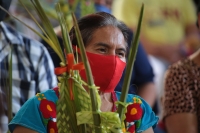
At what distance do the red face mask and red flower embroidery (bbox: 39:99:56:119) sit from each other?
0.14 m

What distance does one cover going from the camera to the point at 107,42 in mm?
1771

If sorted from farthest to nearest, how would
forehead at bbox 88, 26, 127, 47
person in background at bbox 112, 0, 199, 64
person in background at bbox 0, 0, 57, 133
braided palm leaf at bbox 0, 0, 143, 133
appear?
person in background at bbox 112, 0, 199, 64 < person in background at bbox 0, 0, 57, 133 < forehead at bbox 88, 26, 127, 47 < braided palm leaf at bbox 0, 0, 143, 133

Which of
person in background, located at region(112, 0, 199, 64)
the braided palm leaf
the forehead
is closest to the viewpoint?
the braided palm leaf

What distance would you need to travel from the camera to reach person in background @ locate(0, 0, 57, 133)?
97.0 inches

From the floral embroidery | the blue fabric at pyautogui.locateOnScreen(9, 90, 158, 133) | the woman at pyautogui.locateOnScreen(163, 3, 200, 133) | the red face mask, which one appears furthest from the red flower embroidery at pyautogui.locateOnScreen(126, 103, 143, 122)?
the woman at pyautogui.locateOnScreen(163, 3, 200, 133)

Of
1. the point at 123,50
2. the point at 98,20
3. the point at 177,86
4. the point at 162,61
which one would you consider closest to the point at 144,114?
the point at 123,50

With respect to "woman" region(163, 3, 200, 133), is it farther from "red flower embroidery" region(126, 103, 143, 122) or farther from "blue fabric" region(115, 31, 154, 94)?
"red flower embroidery" region(126, 103, 143, 122)

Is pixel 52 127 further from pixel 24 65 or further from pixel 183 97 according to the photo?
pixel 183 97

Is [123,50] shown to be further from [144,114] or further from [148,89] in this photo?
[148,89]

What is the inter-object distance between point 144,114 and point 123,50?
0.71ft

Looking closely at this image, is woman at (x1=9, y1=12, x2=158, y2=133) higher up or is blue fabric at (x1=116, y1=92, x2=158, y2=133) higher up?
woman at (x1=9, y1=12, x2=158, y2=133)

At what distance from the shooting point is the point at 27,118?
67.4 inches

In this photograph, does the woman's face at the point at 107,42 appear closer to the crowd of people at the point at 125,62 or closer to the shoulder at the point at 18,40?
the crowd of people at the point at 125,62

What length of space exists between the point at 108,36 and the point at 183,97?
0.84 m
